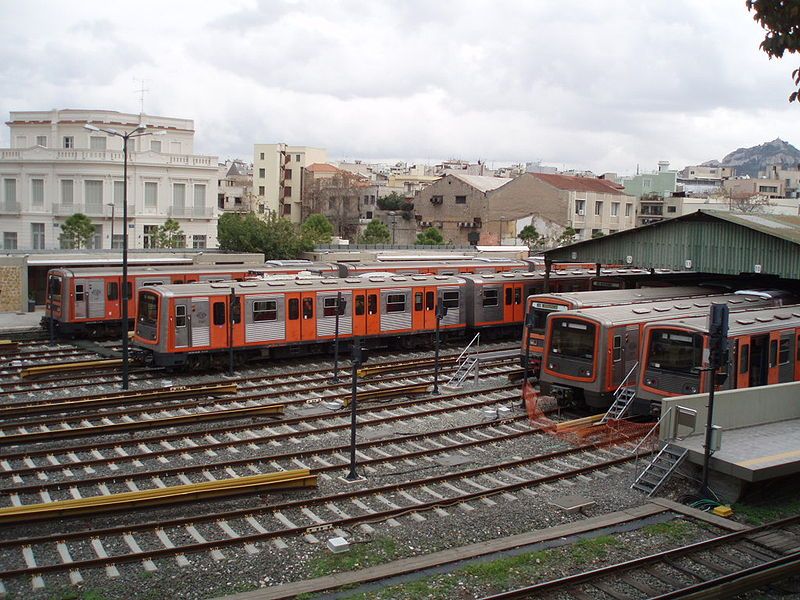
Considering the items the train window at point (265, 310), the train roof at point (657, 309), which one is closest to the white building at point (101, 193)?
the train window at point (265, 310)

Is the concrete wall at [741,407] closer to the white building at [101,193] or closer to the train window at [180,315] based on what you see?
the train window at [180,315]

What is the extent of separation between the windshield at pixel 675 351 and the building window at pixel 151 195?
3761cm

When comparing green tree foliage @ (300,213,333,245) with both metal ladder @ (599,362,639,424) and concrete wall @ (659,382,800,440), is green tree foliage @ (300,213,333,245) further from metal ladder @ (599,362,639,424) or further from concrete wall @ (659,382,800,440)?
concrete wall @ (659,382,800,440)

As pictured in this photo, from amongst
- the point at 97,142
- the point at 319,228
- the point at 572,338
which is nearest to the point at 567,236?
the point at 319,228

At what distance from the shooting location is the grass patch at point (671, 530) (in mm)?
12227

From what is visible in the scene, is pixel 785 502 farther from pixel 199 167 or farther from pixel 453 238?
pixel 453 238

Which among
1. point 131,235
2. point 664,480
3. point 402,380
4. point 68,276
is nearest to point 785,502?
point 664,480

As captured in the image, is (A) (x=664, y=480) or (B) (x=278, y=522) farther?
(A) (x=664, y=480)

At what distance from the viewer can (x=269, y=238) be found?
146ft

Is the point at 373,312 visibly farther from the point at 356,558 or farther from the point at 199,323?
the point at 356,558

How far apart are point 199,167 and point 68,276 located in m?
22.8

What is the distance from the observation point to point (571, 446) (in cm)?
1705

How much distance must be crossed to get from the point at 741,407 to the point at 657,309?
5176mm

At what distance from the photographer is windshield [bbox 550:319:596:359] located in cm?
1903
